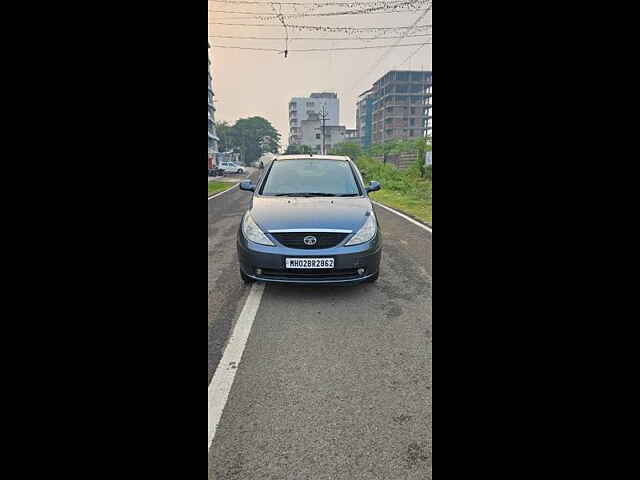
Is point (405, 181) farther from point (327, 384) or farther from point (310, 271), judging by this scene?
point (327, 384)

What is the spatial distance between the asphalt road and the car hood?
78cm

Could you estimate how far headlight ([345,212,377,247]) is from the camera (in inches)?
177

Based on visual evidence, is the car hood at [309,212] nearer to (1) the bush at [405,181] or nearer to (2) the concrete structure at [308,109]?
(1) the bush at [405,181]

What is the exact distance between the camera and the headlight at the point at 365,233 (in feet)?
14.8

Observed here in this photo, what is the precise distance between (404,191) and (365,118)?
297 feet

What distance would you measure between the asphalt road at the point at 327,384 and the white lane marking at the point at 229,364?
43mm

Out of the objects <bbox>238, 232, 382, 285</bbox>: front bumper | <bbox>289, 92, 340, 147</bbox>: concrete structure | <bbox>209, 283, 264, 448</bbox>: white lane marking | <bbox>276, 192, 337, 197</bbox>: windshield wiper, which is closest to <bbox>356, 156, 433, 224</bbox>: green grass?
<bbox>276, 192, 337, 197</bbox>: windshield wiper

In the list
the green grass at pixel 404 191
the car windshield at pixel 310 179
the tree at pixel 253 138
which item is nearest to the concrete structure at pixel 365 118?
the tree at pixel 253 138

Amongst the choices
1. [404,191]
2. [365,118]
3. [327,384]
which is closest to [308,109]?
[365,118]
